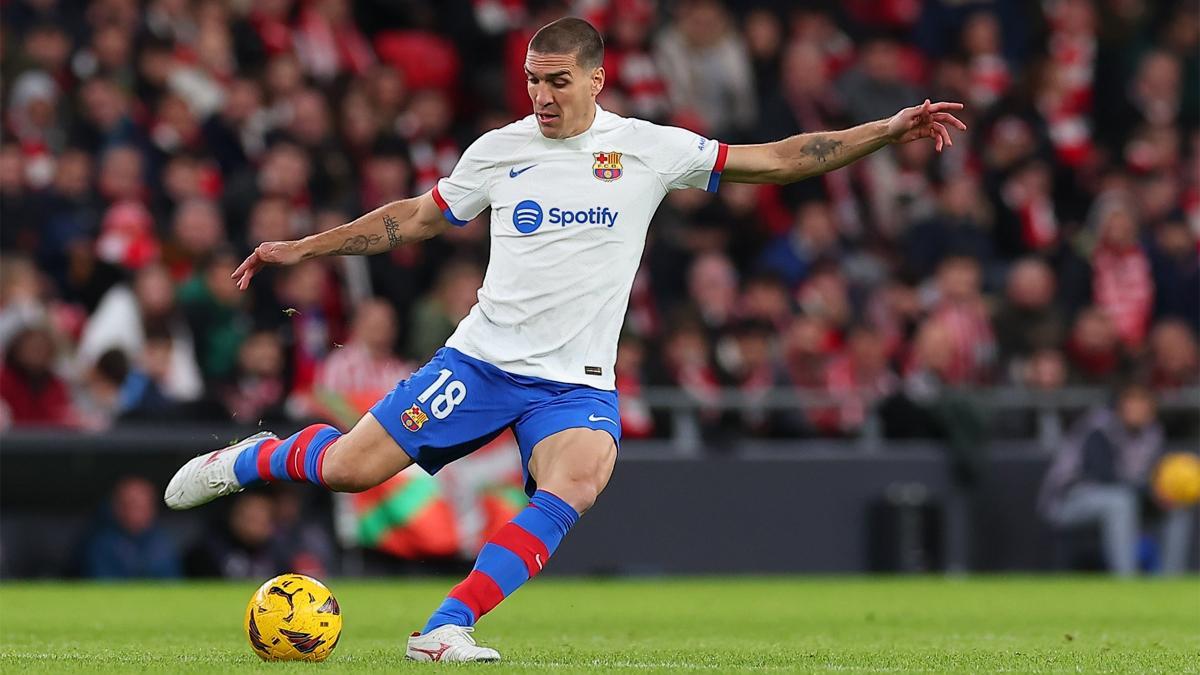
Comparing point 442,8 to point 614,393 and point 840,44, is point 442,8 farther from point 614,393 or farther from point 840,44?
point 614,393

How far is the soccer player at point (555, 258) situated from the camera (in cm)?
827

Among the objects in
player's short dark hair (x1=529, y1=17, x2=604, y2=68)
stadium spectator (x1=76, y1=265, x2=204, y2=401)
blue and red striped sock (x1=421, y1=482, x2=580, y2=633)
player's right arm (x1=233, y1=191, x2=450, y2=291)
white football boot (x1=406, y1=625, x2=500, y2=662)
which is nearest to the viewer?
white football boot (x1=406, y1=625, x2=500, y2=662)

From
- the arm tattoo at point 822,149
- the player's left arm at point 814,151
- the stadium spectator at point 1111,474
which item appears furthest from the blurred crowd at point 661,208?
the arm tattoo at point 822,149

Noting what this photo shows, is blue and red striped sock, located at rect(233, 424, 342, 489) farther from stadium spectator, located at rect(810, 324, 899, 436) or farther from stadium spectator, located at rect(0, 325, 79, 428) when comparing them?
stadium spectator, located at rect(810, 324, 899, 436)

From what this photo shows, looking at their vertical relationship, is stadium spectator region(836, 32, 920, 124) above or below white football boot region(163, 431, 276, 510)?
above

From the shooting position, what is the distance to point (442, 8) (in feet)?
65.2

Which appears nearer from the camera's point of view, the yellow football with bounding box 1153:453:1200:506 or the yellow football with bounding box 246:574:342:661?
the yellow football with bounding box 246:574:342:661

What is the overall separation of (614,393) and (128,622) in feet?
12.8

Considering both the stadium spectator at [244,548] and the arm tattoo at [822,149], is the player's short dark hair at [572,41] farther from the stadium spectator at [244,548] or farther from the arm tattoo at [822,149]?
the stadium spectator at [244,548]

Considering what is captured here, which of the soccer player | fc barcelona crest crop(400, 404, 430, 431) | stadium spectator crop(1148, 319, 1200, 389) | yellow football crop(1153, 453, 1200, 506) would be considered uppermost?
the soccer player

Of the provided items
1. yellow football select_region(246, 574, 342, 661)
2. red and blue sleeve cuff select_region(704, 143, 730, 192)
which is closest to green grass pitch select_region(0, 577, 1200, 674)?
yellow football select_region(246, 574, 342, 661)

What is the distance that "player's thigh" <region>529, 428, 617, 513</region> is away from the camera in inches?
318

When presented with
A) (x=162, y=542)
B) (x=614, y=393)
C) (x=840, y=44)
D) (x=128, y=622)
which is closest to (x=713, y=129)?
(x=840, y=44)

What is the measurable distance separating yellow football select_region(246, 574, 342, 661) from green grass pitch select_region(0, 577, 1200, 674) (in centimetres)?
11
